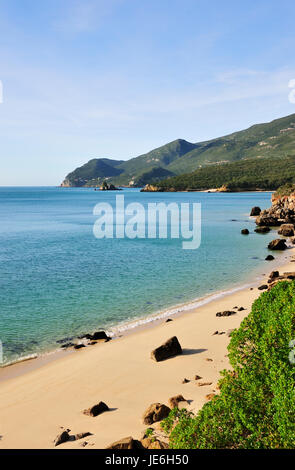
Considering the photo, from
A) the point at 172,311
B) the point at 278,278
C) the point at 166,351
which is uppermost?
the point at 278,278

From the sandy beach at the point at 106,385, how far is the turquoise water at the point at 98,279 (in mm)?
2634

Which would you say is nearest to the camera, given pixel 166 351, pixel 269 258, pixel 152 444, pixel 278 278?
pixel 152 444

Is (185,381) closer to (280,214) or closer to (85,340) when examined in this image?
(85,340)

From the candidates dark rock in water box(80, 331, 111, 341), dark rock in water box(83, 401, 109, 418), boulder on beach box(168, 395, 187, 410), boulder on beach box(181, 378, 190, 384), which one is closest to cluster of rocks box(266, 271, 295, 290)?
dark rock in water box(80, 331, 111, 341)

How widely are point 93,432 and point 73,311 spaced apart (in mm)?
12444

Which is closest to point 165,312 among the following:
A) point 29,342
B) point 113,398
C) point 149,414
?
point 29,342

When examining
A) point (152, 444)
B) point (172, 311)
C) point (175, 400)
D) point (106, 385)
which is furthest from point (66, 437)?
point (172, 311)

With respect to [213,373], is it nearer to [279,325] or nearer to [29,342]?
[279,325]

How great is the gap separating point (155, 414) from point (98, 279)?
2006 centimetres

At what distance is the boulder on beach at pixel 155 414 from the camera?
977cm

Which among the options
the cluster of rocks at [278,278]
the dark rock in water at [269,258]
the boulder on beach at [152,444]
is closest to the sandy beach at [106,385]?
the boulder on beach at [152,444]

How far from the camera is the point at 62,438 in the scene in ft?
30.4

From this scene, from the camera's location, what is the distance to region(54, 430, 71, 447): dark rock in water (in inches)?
363

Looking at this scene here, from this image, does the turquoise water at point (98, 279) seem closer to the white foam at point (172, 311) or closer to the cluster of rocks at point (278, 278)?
the white foam at point (172, 311)
